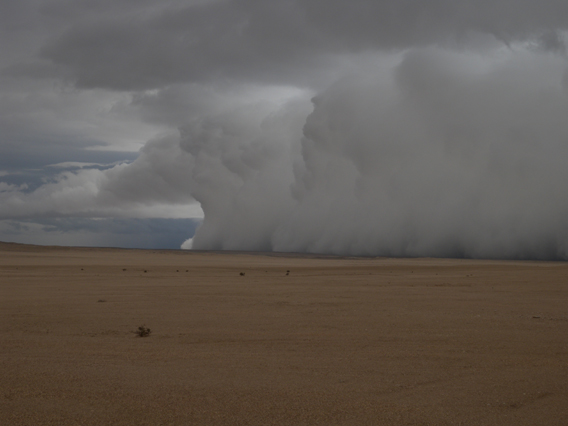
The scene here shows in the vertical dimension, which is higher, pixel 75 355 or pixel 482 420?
pixel 482 420

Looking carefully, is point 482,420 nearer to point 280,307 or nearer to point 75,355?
point 75,355

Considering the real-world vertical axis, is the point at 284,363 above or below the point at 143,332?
above

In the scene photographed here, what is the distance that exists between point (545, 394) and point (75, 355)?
6.70m

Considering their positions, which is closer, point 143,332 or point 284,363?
point 284,363

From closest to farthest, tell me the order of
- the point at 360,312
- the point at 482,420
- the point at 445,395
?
the point at 482,420
the point at 445,395
the point at 360,312

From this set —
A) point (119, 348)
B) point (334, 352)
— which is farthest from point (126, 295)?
point (334, 352)

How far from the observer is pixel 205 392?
626 cm

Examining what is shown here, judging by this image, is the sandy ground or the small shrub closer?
the sandy ground

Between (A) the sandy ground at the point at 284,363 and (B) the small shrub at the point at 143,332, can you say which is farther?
(B) the small shrub at the point at 143,332

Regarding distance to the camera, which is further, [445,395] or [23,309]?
[23,309]

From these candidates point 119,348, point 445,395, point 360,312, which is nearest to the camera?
point 445,395

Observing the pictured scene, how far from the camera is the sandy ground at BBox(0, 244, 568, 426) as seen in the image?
18.4ft

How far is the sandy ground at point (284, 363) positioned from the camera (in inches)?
221

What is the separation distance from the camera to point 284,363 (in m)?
7.77
